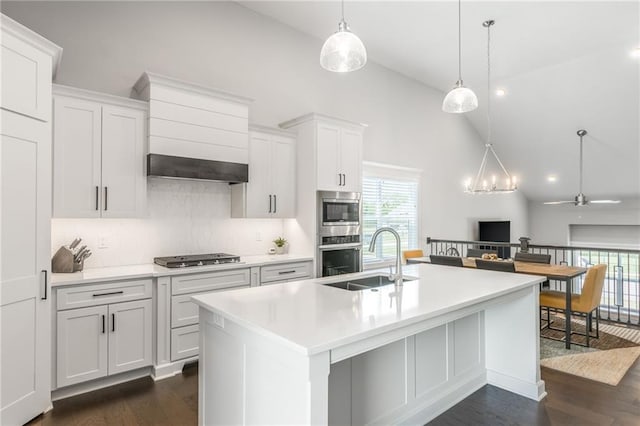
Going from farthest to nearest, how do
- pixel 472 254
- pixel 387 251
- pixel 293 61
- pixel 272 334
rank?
pixel 387 251, pixel 472 254, pixel 293 61, pixel 272 334

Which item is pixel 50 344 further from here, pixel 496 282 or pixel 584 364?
pixel 584 364

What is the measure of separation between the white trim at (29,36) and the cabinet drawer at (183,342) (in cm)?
223

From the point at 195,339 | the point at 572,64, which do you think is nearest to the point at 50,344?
the point at 195,339

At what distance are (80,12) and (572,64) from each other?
648 centimetres

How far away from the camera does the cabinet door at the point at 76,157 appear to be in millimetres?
2803

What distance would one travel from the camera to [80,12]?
10.6ft

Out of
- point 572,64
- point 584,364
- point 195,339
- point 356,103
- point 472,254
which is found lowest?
point 584,364

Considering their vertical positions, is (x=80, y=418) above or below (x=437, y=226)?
below

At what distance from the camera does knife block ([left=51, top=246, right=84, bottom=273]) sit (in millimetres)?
2891

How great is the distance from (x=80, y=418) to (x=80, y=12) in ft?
10.6

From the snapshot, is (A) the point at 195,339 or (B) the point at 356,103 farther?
(B) the point at 356,103

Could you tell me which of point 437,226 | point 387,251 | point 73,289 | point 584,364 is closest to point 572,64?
point 437,226

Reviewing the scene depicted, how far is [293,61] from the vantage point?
4730mm

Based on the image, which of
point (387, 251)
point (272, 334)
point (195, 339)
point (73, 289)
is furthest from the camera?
point (387, 251)
